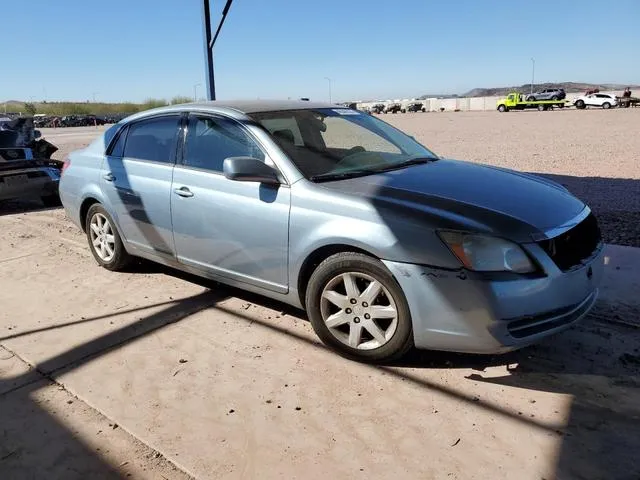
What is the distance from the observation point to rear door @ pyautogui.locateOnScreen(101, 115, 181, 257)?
14.9 ft

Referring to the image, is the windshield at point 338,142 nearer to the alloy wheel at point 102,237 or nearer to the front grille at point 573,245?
the front grille at point 573,245

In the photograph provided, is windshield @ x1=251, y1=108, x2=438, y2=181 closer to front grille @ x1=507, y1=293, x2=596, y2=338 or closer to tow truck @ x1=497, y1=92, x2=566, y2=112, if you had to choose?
front grille @ x1=507, y1=293, x2=596, y2=338

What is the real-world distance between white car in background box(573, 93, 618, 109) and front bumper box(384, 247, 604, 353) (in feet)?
188

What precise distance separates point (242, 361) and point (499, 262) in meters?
1.74

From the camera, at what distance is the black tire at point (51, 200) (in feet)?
30.8

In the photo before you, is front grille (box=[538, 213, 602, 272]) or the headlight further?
front grille (box=[538, 213, 602, 272])

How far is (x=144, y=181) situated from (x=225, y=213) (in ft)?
3.64

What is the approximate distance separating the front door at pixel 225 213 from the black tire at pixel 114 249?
3.47 ft

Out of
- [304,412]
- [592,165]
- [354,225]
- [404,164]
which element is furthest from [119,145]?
[592,165]

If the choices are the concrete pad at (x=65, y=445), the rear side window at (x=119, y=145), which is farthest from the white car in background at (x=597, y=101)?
the concrete pad at (x=65, y=445)

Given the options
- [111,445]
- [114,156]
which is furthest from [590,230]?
[114,156]

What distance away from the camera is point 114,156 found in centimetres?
516

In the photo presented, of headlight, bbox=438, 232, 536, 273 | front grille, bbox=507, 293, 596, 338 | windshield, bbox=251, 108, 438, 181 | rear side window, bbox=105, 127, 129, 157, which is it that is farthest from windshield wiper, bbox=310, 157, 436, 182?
rear side window, bbox=105, 127, 129, 157

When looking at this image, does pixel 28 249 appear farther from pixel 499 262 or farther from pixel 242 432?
pixel 499 262
